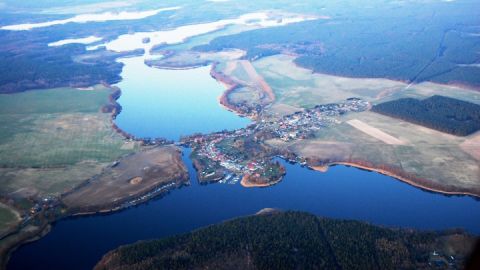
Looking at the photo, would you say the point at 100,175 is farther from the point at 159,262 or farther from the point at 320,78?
the point at 320,78

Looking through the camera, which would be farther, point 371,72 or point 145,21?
point 145,21

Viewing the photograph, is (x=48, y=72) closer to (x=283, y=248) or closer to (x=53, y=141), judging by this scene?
A: (x=53, y=141)

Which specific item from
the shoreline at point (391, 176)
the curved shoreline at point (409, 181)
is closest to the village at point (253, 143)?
the shoreline at point (391, 176)

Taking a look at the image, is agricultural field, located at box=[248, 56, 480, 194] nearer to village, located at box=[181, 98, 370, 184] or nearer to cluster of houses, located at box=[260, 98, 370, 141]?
cluster of houses, located at box=[260, 98, 370, 141]

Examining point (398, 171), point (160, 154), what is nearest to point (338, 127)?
point (398, 171)

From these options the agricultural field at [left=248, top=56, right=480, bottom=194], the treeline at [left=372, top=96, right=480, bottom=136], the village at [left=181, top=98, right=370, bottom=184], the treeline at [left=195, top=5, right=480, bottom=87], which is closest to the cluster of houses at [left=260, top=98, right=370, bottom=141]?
the village at [left=181, top=98, right=370, bottom=184]
